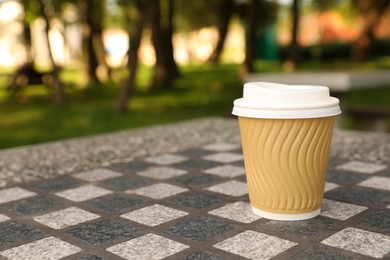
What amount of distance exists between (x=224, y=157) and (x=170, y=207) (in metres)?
1.94

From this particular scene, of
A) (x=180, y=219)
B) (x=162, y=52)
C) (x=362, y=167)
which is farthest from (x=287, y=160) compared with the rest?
(x=162, y=52)

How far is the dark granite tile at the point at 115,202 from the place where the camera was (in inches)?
163

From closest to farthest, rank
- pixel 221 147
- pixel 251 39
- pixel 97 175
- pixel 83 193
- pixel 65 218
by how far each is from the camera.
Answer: pixel 65 218 < pixel 83 193 < pixel 97 175 < pixel 221 147 < pixel 251 39

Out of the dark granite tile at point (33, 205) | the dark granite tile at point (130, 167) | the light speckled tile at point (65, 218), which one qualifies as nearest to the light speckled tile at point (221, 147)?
the dark granite tile at point (130, 167)

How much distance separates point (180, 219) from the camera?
3814 mm

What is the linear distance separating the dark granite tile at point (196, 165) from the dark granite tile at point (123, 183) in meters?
0.60

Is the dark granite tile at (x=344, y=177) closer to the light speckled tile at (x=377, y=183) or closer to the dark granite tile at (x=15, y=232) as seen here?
the light speckled tile at (x=377, y=183)

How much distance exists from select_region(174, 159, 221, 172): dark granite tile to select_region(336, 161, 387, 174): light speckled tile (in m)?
1.32

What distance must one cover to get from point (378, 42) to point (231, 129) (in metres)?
22.5

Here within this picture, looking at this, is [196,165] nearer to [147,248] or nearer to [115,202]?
[115,202]

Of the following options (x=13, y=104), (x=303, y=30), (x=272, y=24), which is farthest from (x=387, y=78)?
(x=303, y=30)

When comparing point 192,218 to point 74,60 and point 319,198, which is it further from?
point 74,60

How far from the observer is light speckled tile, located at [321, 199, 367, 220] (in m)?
Answer: 3.82

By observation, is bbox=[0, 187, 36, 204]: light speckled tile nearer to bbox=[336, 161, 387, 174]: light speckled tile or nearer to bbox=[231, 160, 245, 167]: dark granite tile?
bbox=[231, 160, 245, 167]: dark granite tile
